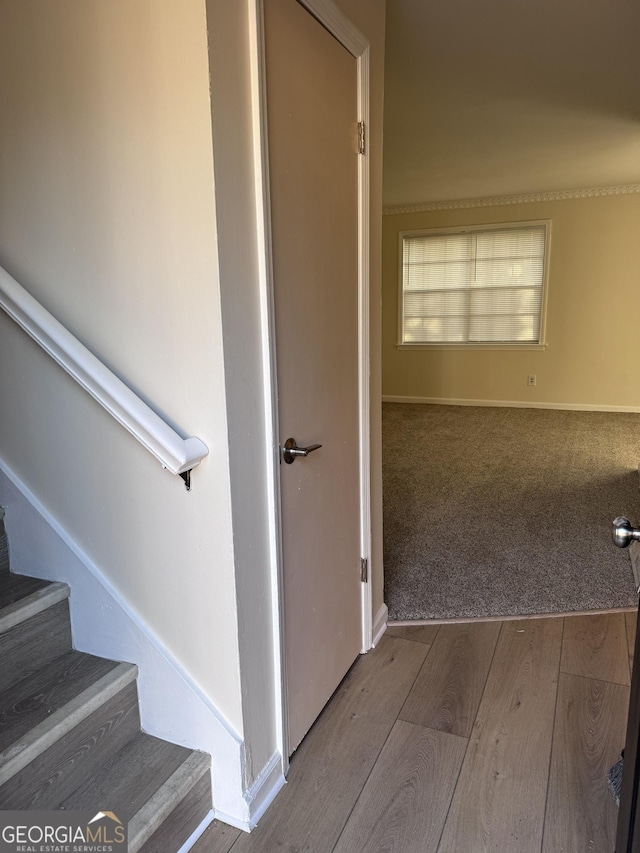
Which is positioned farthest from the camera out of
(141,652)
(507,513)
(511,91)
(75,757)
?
(507,513)

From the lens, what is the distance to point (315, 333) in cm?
172

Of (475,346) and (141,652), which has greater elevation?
(475,346)

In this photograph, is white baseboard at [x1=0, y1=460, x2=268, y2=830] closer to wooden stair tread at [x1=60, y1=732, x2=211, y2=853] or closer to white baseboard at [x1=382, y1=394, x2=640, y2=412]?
wooden stair tread at [x1=60, y1=732, x2=211, y2=853]

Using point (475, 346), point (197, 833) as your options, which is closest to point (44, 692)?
point (197, 833)

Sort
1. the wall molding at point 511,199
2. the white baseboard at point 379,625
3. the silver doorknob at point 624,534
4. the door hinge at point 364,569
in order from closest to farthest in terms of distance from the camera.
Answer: the silver doorknob at point 624,534, the door hinge at point 364,569, the white baseboard at point 379,625, the wall molding at point 511,199

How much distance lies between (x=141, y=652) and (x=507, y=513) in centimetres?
271

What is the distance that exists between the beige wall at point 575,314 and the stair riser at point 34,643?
6.15 metres

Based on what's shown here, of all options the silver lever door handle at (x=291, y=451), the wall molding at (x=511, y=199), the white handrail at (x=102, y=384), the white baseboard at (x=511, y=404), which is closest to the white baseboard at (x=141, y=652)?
the white handrail at (x=102, y=384)

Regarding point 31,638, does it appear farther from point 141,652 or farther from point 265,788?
point 265,788

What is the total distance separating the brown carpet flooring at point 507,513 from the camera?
2.65 m

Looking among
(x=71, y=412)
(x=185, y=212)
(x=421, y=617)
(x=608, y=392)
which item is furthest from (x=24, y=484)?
(x=608, y=392)

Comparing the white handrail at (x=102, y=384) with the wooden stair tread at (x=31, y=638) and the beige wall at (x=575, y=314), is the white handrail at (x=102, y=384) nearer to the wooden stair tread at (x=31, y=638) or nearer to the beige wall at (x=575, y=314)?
the wooden stair tread at (x=31, y=638)

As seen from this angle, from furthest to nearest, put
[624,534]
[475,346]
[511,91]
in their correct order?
1. [475,346]
2. [511,91]
3. [624,534]

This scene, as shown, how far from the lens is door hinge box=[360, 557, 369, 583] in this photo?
2.15 meters
